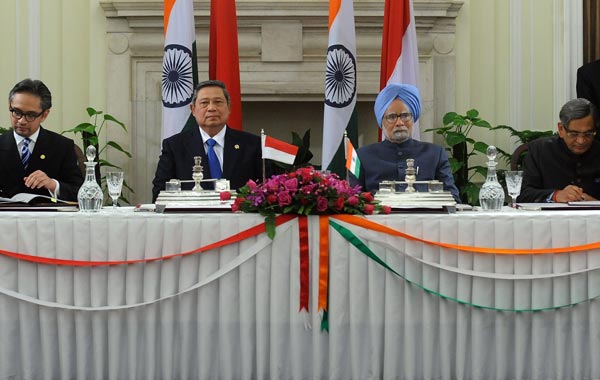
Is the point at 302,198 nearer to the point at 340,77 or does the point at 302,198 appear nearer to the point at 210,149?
the point at 210,149

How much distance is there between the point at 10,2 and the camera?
630 centimetres

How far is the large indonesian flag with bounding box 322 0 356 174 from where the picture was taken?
18.3 feet

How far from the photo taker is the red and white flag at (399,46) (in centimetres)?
569

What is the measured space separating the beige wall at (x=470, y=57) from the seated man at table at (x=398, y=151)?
217 cm

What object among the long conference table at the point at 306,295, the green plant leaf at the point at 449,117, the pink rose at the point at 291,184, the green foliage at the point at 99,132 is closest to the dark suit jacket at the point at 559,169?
the long conference table at the point at 306,295

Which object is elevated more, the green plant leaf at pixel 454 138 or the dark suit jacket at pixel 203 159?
the green plant leaf at pixel 454 138

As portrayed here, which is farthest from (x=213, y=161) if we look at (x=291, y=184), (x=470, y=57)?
(x=470, y=57)

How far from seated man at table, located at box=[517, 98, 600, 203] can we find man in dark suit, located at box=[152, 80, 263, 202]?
133 centimetres

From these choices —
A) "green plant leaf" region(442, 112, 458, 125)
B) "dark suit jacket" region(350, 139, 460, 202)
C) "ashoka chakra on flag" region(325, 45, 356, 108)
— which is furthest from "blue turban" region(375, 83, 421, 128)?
"green plant leaf" region(442, 112, 458, 125)

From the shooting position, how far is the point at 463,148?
6043 millimetres

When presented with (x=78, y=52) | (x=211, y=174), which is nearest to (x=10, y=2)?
(x=78, y=52)

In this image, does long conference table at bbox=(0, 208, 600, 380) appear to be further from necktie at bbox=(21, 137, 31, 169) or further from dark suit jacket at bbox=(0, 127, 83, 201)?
necktie at bbox=(21, 137, 31, 169)

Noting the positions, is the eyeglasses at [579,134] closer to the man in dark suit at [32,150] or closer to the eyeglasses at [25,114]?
the man in dark suit at [32,150]

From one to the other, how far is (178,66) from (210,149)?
4.38 feet
